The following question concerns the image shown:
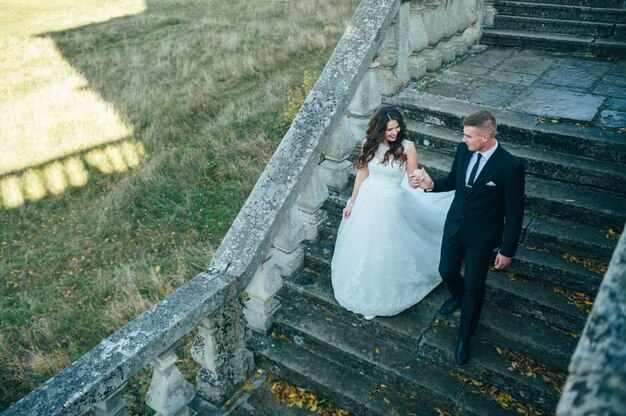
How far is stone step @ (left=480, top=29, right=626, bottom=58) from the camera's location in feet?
21.9

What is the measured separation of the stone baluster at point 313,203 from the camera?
439cm

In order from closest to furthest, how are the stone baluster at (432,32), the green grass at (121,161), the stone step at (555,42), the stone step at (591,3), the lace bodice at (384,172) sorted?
1. the lace bodice at (384,172)
2. the stone baluster at (432,32)
3. the green grass at (121,161)
4. the stone step at (555,42)
5. the stone step at (591,3)

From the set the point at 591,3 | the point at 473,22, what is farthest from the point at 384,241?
the point at 591,3

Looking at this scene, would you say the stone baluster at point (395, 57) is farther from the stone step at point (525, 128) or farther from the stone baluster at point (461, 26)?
the stone baluster at point (461, 26)

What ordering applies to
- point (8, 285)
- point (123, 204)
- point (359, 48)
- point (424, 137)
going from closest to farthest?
point (359, 48) → point (424, 137) → point (8, 285) → point (123, 204)

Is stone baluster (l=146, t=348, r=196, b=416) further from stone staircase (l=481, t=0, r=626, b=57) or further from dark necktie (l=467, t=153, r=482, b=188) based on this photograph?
stone staircase (l=481, t=0, r=626, b=57)

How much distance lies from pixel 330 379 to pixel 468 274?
149 centimetres

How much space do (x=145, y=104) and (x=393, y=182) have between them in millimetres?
10291

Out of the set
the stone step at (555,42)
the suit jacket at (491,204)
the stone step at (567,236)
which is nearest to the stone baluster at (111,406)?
the suit jacket at (491,204)

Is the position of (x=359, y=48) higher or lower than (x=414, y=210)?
higher

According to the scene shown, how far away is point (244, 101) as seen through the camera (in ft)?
38.3

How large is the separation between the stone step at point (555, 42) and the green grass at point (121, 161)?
15.0 feet

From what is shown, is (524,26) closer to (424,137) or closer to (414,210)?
(424,137)

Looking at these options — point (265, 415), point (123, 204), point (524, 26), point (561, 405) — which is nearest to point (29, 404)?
point (265, 415)
